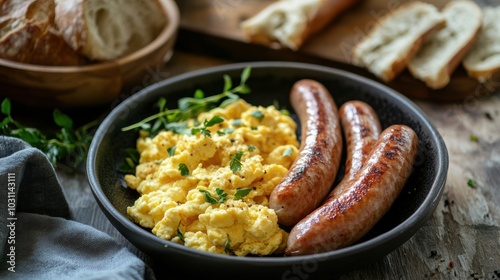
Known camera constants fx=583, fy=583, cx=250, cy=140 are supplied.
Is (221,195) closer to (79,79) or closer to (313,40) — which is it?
(79,79)

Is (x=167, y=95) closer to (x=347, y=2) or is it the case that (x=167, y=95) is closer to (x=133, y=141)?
(x=133, y=141)

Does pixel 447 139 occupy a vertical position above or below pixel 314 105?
below

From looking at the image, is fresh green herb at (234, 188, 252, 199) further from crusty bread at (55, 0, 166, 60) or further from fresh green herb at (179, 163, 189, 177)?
crusty bread at (55, 0, 166, 60)

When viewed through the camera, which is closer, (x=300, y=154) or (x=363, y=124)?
(x=300, y=154)

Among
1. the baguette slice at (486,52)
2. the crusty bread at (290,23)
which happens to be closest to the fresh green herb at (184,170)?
the crusty bread at (290,23)

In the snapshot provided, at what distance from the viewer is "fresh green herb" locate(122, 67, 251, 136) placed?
290 centimetres

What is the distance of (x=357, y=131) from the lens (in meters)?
2.74

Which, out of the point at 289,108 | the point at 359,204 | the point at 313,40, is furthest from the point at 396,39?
the point at 359,204

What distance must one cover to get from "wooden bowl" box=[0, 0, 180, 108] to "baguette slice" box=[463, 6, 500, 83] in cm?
189

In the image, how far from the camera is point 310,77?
3277 millimetres

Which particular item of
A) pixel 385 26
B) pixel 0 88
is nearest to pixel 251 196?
pixel 0 88

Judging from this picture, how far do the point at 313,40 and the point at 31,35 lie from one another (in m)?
1.82

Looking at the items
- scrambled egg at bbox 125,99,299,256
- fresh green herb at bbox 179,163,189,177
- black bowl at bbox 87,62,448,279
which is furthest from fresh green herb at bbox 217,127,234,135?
black bowl at bbox 87,62,448,279

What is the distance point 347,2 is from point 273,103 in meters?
1.26
